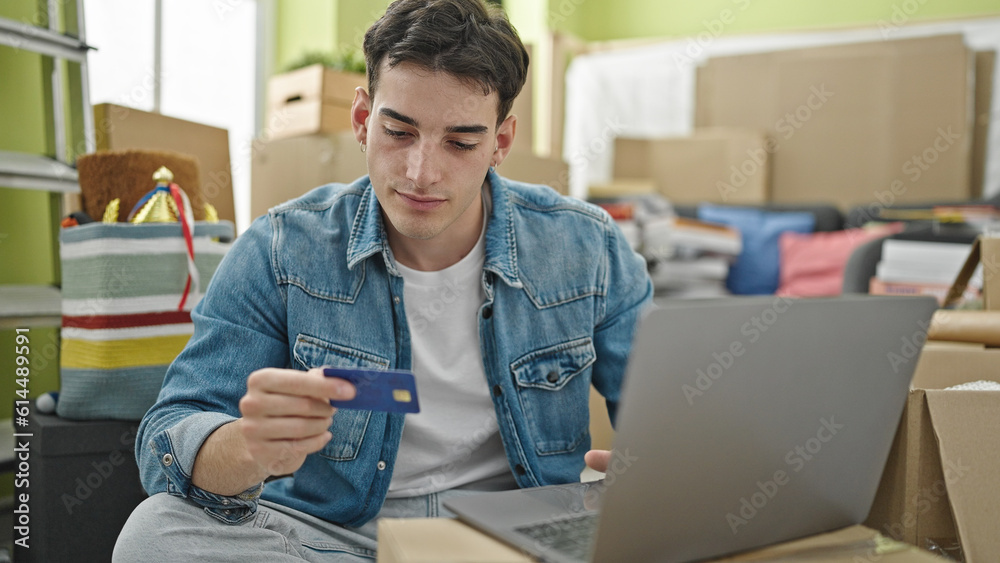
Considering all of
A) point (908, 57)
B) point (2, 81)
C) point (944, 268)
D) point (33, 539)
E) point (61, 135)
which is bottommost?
point (33, 539)

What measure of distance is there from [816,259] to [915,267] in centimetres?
105

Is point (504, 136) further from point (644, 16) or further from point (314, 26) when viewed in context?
point (644, 16)

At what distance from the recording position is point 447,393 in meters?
1.09

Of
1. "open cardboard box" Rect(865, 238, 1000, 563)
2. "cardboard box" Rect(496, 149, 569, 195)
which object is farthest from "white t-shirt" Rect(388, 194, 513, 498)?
"cardboard box" Rect(496, 149, 569, 195)

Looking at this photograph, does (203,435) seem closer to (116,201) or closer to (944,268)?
(116,201)

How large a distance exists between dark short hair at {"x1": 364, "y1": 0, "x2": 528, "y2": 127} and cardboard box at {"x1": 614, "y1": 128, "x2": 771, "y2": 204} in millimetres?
2693

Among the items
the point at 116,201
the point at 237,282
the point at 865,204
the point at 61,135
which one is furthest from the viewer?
the point at 865,204

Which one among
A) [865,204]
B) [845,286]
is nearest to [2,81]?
[845,286]

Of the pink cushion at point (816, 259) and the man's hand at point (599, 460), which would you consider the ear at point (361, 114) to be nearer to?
the man's hand at point (599, 460)

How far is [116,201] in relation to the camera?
4.22ft

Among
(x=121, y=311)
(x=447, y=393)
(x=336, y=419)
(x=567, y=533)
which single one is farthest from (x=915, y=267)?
(x=121, y=311)

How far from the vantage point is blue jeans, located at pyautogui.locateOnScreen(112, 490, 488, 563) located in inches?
32.0

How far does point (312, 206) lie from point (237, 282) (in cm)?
17

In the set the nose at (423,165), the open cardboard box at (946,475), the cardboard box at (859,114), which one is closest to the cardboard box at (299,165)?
the nose at (423,165)
